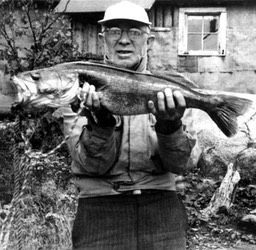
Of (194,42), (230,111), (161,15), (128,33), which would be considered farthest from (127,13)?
(194,42)

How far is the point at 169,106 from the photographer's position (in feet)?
9.54

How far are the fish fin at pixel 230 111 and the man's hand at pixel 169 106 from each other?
275 mm

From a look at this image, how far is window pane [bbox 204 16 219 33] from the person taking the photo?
12.1 metres

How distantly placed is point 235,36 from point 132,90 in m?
9.38

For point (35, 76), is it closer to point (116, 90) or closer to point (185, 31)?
point (116, 90)

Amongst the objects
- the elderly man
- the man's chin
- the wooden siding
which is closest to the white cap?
the elderly man

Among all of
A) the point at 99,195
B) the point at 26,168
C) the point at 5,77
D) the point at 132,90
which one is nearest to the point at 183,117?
the point at 132,90

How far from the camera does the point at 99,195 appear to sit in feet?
9.93

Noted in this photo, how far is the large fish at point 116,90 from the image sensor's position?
2779mm

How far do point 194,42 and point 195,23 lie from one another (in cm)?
41

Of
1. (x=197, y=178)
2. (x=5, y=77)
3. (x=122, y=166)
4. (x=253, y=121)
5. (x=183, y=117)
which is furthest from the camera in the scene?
(x=5, y=77)

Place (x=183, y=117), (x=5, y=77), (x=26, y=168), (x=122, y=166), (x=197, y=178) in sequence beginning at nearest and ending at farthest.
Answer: (x=122, y=166) < (x=183, y=117) < (x=26, y=168) < (x=197, y=178) < (x=5, y=77)

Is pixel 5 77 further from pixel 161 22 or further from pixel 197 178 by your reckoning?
pixel 197 178

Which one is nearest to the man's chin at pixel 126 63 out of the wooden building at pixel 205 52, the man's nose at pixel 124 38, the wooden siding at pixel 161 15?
the man's nose at pixel 124 38
